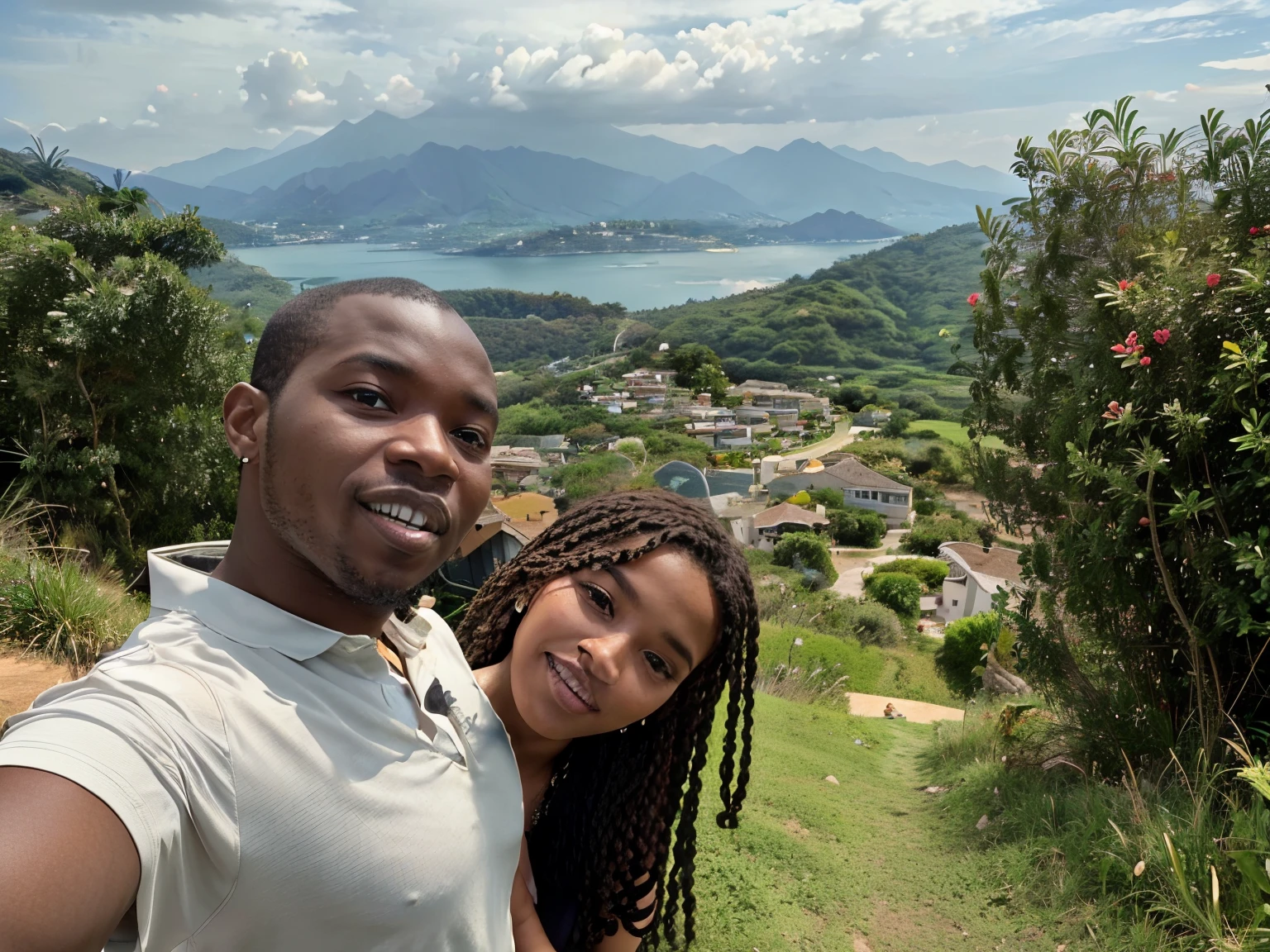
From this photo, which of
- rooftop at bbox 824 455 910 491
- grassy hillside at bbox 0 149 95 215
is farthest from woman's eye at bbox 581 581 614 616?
rooftop at bbox 824 455 910 491

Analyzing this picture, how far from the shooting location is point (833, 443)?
59.7m

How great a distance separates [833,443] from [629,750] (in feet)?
196

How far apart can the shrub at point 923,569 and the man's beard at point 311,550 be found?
113 ft

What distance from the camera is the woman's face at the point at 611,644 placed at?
4.76 feet

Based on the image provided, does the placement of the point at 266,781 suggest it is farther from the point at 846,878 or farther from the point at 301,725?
the point at 846,878

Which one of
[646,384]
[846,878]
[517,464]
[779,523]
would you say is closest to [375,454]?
[846,878]

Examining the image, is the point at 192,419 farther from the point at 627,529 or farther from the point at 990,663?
the point at 627,529

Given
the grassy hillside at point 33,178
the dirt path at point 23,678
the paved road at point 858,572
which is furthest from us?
the paved road at point 858,572

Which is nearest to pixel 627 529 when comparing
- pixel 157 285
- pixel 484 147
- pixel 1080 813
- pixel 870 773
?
pixel 1080 813

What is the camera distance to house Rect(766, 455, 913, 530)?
45.7 meters

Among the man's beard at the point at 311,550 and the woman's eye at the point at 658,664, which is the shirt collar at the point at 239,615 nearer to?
the man's beard at the point at 311,550

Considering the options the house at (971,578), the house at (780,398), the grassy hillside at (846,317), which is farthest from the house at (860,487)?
the grassy hillside at (846,317)

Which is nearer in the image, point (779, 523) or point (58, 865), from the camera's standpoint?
point (58, 865)

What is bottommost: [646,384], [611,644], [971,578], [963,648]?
[971,578]
